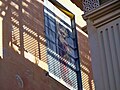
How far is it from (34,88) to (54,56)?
1.85 meters

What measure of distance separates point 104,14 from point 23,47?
437 cm

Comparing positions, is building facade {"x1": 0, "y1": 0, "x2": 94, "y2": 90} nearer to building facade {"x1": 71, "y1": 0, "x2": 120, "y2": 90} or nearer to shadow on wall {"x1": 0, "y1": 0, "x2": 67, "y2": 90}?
shadow on wall {"x1": 0, "y1": 0, "x2": 67, "y2": 90}

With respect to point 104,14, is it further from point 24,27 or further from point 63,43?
point 63,43

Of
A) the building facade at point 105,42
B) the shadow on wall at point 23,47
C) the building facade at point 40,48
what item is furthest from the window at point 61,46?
the building facade at point 105,42

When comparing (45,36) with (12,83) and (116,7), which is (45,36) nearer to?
(12,83)

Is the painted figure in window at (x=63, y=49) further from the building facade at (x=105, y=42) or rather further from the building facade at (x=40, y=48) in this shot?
the building facade at (x=105, y=42)

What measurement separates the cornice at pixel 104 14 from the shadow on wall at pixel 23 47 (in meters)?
3.33

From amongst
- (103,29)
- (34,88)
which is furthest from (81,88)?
(103,29)

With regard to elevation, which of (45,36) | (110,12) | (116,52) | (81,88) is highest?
(110,12)

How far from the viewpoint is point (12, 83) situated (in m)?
8.88

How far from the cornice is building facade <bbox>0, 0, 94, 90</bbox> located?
333cm

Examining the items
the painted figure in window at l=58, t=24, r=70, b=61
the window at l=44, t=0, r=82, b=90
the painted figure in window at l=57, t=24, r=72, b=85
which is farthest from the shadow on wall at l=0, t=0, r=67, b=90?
the painted figure in window at l=58, t=24, r=70, b=61

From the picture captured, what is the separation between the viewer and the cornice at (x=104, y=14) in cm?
564

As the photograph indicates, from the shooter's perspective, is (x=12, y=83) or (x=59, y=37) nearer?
(x=12, y=83)
